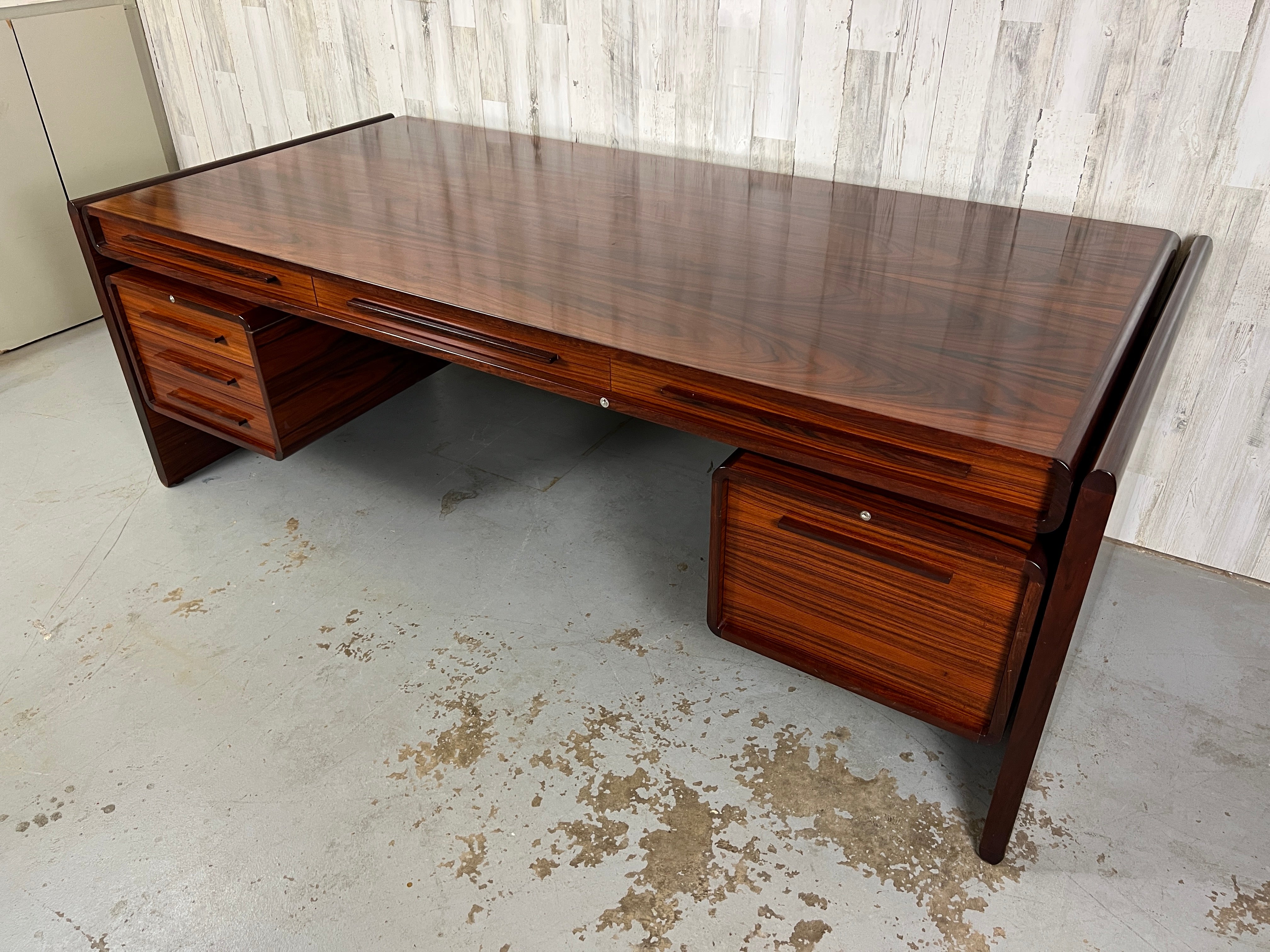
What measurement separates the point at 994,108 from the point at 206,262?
135 cm

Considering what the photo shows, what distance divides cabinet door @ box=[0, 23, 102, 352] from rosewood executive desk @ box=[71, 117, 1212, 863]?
0.92 meters

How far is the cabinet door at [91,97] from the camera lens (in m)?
2.36

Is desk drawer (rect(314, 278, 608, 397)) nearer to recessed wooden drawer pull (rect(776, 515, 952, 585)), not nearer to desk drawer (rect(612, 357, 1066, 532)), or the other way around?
desk drawer (rect(612, 357, 1066, 532))

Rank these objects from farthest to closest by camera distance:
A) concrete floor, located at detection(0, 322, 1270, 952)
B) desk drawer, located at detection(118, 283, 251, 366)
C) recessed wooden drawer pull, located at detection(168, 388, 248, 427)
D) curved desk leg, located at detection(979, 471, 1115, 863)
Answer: recessed wooden drawer pull, located at detection(168, 388, 248, 427) → desk drawer, located at detection(118, 283, 251, 366) → concrete floor, located at detection(0, 322, 1270, 952) → curved desk leg, located at detection(979, 471, 1115, 863)

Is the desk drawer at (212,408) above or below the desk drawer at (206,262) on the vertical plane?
below

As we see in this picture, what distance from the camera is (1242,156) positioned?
4.46 ft

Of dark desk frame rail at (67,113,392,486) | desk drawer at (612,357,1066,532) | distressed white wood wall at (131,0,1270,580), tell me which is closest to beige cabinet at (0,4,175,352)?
dark desk frame rail at (67,113,392,486)

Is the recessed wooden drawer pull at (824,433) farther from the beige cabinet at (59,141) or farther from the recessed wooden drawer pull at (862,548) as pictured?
the beige cabinet at (59,141)

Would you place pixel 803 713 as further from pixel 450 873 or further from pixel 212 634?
pixel 212 634

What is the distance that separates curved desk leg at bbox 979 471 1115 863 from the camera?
2.88 ft

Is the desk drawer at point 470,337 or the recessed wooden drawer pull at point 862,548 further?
the desk drawer at point 470,337

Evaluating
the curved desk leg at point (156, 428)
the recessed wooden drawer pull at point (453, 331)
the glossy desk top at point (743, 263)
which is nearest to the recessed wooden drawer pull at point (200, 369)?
the curved desk leg at point (156, 428)

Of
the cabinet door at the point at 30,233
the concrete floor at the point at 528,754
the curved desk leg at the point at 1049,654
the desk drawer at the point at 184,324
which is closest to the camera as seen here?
the curved desk leg at the point at 1049,654

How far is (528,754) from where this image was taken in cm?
135
